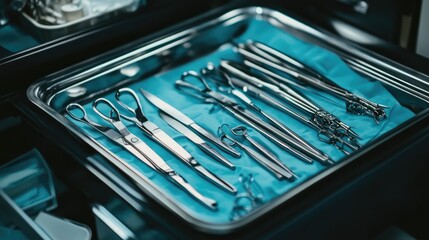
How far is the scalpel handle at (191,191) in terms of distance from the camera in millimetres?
678

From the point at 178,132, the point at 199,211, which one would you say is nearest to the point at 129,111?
the point at 178,132

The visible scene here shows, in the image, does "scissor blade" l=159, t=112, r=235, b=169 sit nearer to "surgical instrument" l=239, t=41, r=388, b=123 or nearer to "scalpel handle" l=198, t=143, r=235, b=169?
"scalpel handle" l=198, t=143, r=235, b=169

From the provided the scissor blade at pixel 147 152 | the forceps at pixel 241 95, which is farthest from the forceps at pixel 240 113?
the scissor blade at pixel 147 152

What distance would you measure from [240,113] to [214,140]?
65 millimetres

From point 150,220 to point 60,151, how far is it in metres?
0.17

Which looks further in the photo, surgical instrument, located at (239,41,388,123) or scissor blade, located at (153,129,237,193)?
surgical instrument, located at (239,41,388,123)

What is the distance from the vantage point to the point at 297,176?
0.72 meters

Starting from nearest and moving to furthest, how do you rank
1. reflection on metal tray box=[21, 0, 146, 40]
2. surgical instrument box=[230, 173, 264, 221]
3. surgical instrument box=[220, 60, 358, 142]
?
surgical instrument box=[230, 173, 264, 221]
surgical instrument box=[220, 60, 358, 142]
reflection on metal tray box=[21, 0, 146, 40]

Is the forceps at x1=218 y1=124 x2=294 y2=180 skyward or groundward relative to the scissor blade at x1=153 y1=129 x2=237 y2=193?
skyward

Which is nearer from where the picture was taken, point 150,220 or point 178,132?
point 150,220

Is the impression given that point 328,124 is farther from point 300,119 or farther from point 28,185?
point 28,185

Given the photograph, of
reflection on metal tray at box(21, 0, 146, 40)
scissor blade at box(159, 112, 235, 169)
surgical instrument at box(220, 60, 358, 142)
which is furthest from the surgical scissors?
reflection on metal tray at box(21, 0, 146, 40)

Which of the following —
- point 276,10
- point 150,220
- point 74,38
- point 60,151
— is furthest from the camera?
point 276,10

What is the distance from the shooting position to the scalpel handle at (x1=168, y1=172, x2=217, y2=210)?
2.22 ft
